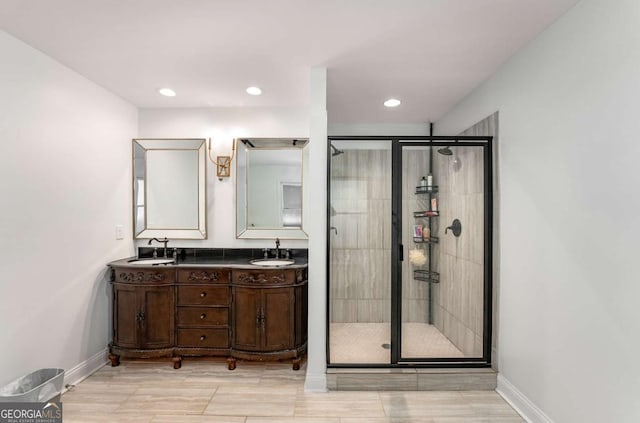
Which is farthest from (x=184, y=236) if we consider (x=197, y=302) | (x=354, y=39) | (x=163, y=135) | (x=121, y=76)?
(x=354, y=39)

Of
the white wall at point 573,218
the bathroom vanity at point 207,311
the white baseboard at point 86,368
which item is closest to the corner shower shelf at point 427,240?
the white wall at point 573,218

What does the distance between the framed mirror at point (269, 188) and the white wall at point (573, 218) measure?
199 centimetres

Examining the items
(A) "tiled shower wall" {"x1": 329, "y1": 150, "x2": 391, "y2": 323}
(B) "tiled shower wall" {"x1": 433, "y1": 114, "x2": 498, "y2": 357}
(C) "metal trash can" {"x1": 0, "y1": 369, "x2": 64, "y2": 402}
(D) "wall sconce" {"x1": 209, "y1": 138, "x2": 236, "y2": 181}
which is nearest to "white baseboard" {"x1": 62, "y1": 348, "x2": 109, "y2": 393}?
(C) "metal trash can" {"x1": 0, "y1": 369, "x2": 64, "y2": 402}

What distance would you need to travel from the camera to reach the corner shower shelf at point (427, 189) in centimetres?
286

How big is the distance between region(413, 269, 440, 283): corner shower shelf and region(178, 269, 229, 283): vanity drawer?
1.68 meters

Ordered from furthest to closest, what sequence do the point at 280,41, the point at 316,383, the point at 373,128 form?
the point at 373,128
the point at 316,383
the point at 280,41

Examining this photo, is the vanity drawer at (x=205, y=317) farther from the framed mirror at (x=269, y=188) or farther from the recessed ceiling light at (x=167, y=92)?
the recessed ceiling light at (x=167, y=92)

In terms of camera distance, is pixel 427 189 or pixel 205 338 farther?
pixel 205 338

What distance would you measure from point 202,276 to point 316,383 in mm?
1371

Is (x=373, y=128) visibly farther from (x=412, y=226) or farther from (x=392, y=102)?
(x=412, y=226)

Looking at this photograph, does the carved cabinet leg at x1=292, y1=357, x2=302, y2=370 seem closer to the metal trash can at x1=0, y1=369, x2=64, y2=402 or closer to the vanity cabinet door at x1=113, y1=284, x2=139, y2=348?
the vanity cabinet door at x1=113, y1=284, x2=139, y2=348

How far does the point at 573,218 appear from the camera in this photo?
1933 mm

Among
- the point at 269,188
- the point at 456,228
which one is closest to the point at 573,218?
the point at 456,228

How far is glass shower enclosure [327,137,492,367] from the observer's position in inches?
112
